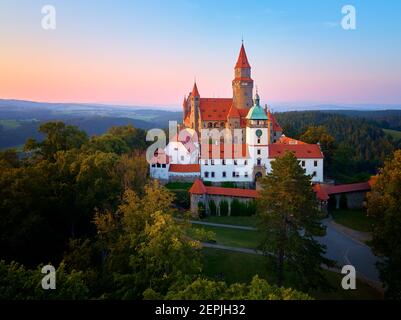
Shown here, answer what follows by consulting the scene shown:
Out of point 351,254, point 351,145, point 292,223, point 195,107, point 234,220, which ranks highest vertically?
point 195,107

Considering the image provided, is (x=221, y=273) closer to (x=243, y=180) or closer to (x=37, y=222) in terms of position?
(x=37, y=222)

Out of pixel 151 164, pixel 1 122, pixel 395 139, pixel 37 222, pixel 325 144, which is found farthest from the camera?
pixel 395 139

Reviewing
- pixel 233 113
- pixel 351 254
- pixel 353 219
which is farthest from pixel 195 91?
pixel 351 254

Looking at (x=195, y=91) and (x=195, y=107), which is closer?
(x=195, y=107)

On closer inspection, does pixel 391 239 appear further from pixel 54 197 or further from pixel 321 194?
pixel 54 197

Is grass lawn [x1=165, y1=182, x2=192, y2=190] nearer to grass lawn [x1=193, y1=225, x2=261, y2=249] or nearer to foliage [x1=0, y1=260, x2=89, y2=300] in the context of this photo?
grass lawn [x1=193, y1=225, x2=261, y2=249]

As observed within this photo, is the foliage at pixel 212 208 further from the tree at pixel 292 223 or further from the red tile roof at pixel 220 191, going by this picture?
the tree at pixel 292 223
